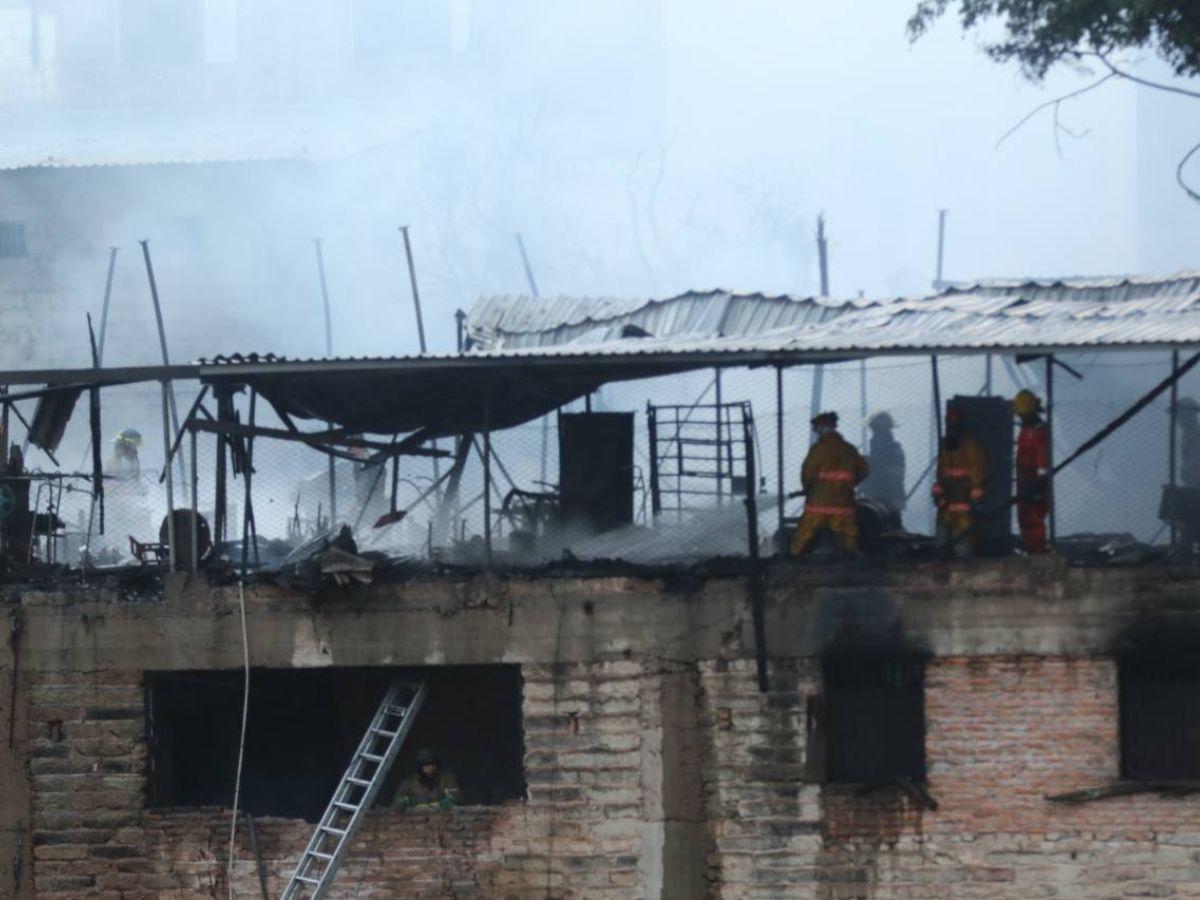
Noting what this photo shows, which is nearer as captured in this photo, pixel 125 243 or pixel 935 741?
pixel 935 741

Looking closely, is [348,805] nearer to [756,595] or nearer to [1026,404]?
[756,595]

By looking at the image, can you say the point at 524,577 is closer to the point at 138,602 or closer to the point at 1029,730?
the point at 138,602

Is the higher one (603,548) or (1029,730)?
(603,548)

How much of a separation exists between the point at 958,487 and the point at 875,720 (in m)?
1.96

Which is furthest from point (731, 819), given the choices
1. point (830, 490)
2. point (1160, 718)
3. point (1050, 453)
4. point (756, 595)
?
point (1050, 453)

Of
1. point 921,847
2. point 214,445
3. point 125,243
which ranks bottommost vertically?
point 921,847

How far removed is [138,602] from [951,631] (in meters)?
6.37

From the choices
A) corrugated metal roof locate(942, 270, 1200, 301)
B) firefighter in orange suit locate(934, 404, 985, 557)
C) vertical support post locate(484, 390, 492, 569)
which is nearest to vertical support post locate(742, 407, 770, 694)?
firefighter in orange suit locate(934, 404, 985, 557)

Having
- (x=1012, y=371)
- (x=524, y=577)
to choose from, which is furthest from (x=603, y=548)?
(x=1012, y=371)

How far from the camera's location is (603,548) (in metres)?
14.6

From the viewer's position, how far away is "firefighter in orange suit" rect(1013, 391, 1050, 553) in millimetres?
14156

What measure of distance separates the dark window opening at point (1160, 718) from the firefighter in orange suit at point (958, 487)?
1512mm

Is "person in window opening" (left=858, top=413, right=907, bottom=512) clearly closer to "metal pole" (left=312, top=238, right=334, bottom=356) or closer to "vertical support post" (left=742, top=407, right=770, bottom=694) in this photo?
"vertical support post" (left=742, top=407, right=770, bottom=694)

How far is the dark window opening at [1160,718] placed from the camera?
13680 millimetres
